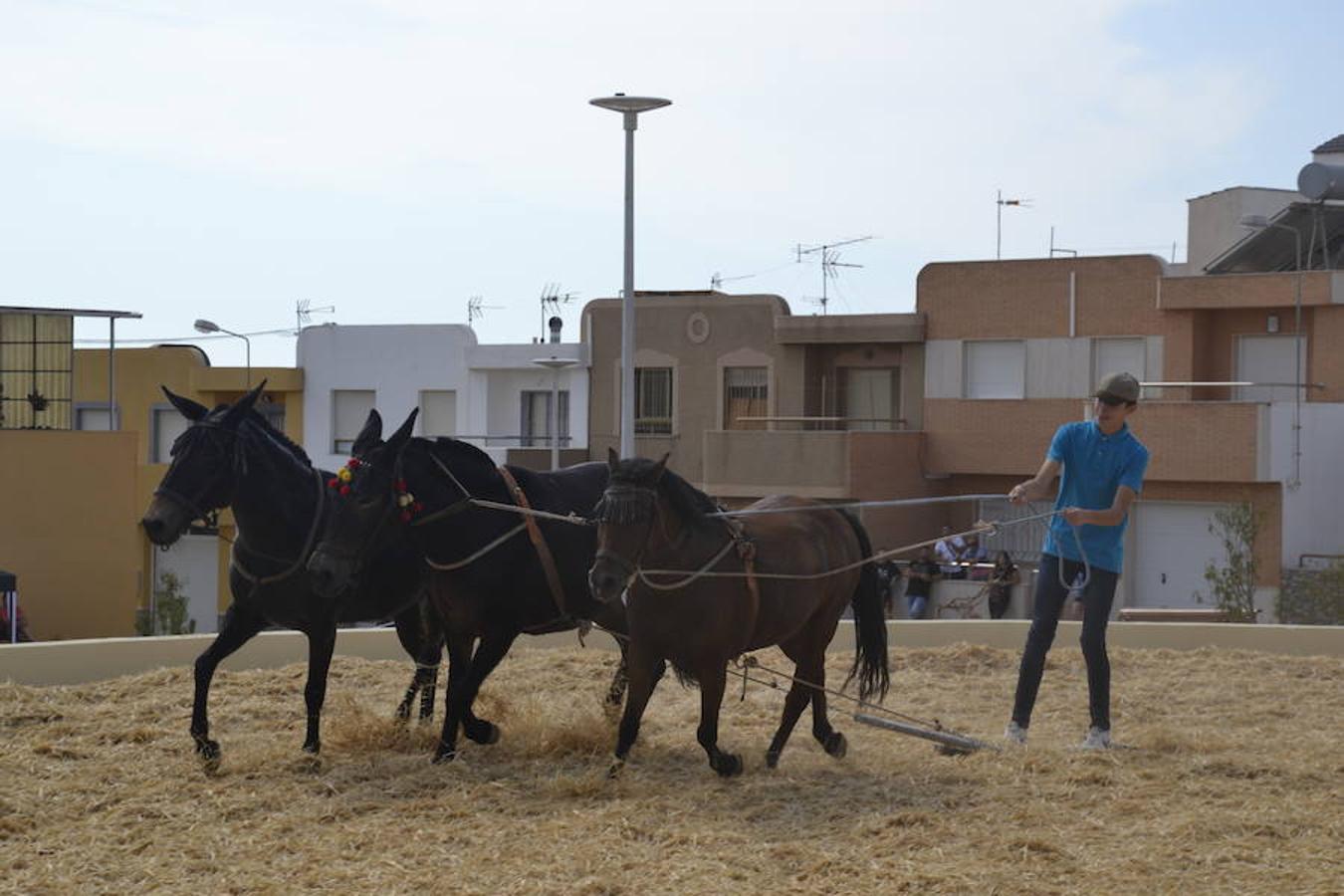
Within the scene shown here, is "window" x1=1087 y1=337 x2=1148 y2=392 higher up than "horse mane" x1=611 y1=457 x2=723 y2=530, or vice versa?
"window" x1=1087 y1=337 x2=1148 y2=392

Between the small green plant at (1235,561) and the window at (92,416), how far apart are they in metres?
25.8

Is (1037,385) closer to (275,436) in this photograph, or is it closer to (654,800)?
(275,436)

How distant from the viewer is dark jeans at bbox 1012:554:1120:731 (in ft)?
28.8

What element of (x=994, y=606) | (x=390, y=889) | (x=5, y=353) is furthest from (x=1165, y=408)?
(x=390, y=889)

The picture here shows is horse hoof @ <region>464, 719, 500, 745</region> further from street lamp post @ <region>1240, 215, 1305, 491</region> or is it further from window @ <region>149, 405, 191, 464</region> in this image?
window @ <region>149, 405, 191, 464</region>

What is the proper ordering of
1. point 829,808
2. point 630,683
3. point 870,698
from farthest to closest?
1. point 870,698
2. point 630,683
3. point 829,808

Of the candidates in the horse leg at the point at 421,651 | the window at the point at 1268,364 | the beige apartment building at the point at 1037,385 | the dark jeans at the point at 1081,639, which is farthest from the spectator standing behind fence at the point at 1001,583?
the dark jeans at the point at 1081,639

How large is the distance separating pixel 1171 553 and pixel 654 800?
2349 cm

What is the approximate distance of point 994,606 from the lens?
2631 centimetres

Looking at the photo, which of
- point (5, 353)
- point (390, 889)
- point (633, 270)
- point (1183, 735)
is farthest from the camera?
point (5, 353)

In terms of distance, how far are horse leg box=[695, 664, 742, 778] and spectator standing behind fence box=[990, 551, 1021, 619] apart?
17578 millimetres

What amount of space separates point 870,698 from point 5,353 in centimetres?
1905

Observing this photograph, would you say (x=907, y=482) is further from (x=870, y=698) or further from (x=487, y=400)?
(x=870, y=698)

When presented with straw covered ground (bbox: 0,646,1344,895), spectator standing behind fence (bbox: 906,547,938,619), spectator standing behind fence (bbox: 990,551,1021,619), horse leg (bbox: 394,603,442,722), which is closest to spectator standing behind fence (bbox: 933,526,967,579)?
spectator standing behind fence (bbox: 906,547,938,619)
